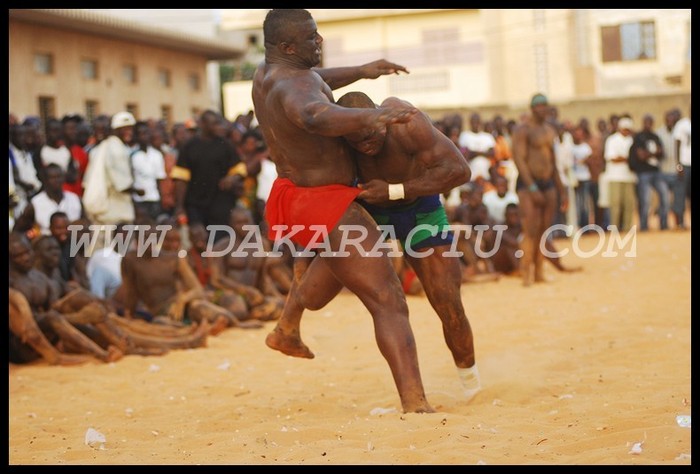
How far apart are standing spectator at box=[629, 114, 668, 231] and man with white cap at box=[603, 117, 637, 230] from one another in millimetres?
124

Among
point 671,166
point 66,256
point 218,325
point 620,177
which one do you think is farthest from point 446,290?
point 671,166

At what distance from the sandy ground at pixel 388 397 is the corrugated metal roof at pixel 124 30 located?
493 inches

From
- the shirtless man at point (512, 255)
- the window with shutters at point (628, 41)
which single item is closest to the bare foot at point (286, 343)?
the shirtless man at point (512, 255)

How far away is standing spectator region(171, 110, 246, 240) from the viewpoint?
11.2 meters

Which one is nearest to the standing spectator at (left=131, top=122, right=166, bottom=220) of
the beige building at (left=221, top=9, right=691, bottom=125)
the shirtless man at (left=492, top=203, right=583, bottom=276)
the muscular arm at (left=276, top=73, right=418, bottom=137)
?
the shirtless man at (left=492, top=203, right=583, bottom=276)

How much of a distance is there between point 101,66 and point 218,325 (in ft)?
51.1

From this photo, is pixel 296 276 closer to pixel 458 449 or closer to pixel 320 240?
pixel 320 240

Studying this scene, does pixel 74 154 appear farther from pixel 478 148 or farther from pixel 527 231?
pixel 478 148

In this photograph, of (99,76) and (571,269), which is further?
(99,76)

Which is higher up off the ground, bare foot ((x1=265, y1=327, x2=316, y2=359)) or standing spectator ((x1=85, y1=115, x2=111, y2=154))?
standing spectator ((x1=85, y1=115, x2=111, y2=154))

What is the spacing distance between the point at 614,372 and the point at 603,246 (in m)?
8.64

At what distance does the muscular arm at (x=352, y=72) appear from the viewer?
5922 mm

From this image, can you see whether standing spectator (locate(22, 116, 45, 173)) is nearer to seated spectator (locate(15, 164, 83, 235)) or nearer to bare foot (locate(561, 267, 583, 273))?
seated spectator (locate(15, 164, 83, 235))

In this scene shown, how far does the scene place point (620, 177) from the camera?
1658cm
